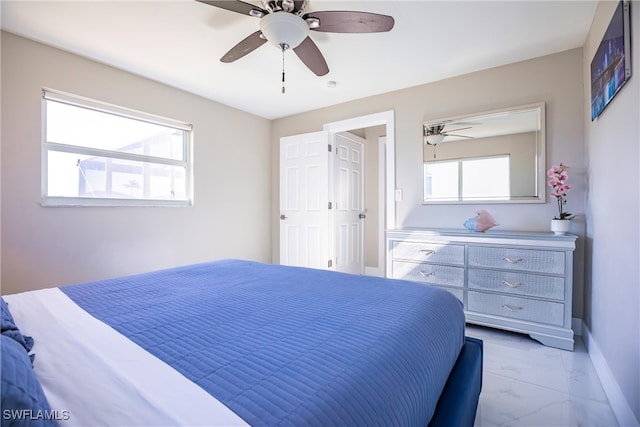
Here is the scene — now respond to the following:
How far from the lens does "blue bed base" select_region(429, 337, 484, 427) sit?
0.96 meters

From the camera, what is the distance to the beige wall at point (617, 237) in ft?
4.20

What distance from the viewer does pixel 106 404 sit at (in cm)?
56

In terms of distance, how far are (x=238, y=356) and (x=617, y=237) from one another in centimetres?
196

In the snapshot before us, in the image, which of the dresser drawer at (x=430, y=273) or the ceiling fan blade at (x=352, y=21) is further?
the dresser drawer at (x=430, y=273)

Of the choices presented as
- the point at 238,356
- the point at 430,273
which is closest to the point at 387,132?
the point at 430,273

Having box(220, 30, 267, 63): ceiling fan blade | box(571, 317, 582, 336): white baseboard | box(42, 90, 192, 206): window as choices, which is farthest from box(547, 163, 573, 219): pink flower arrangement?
box(42, 90, 192, 206): window

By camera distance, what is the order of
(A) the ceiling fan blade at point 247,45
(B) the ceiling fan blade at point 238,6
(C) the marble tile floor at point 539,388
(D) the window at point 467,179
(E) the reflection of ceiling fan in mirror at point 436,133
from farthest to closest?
(E) the reflection of ceiling fan in mirror at point 436,133 < (D) the window at point 467,179 < (A) the ceiling fan blade at point 247,45 < (B) the ceiling fan blade at point 238,6 < (C) the marble tile floor at point 539,388

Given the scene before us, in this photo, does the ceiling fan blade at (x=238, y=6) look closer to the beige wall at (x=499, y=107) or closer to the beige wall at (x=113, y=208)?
the beige wall at (x=113, y=208)

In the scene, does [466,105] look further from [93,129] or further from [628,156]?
[93,129]

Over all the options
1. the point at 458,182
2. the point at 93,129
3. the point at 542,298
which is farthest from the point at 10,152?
the point at 542,298

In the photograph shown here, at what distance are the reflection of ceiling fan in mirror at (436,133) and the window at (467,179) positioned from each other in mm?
228

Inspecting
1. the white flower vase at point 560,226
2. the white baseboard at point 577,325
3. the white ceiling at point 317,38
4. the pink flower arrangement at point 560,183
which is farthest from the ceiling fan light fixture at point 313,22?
the white baseboard at point 577,325

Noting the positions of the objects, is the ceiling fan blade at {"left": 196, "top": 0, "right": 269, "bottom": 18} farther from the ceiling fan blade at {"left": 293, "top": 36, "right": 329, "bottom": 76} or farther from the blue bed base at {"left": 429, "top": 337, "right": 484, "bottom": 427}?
the blue bed base at {"left": 429, "top": 337, "right": 484, "bottom": 427}

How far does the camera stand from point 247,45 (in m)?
1.99
